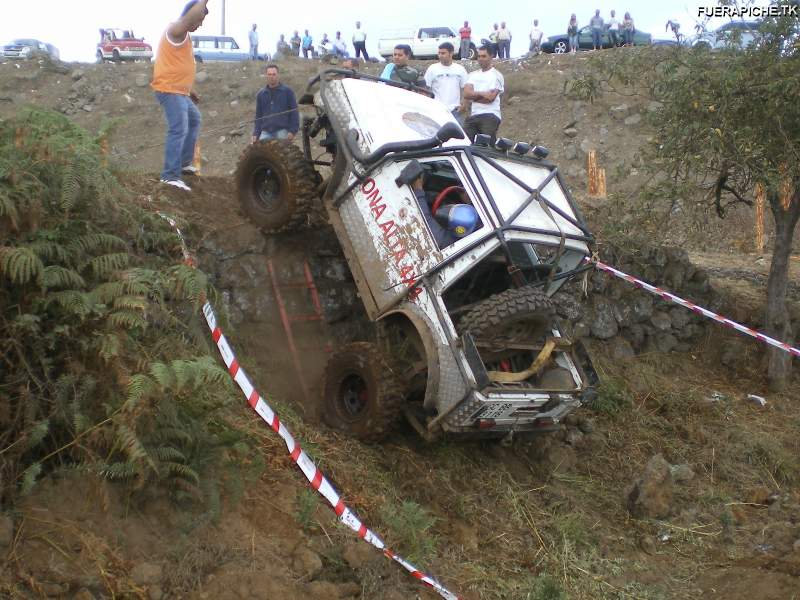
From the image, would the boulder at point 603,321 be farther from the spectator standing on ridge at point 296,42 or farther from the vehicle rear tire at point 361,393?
the spectator standing on ridge at point 296,42

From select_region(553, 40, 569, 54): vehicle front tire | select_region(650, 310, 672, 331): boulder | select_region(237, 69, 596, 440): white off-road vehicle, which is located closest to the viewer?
select_region(237, 69, 596, 440): white off-road vehicle

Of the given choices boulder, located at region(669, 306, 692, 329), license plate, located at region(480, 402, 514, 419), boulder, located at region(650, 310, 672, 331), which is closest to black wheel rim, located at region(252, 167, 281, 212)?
license plate, located at region(480, 402, 514, 419)

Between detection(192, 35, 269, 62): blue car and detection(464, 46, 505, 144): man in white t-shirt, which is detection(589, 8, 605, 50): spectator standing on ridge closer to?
detection(192, 35, 269, 62): blue car

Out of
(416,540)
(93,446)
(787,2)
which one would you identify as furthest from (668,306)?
(93,446)

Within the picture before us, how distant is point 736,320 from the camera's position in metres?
10.6

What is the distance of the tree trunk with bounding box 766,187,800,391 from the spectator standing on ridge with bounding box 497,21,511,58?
877 inches

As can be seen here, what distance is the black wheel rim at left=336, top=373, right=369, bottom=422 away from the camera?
7004 mm

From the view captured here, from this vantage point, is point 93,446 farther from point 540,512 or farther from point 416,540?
point 540,512

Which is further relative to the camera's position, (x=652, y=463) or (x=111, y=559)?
(x=652, y=463)

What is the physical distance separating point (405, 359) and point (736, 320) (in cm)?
551

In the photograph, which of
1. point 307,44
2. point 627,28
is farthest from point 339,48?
point 627,28

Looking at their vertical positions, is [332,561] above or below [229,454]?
below

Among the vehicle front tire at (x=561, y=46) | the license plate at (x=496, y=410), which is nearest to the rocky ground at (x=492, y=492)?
the license plate at (x=496, y=410)

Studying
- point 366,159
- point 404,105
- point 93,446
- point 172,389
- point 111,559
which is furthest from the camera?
point 404,105
